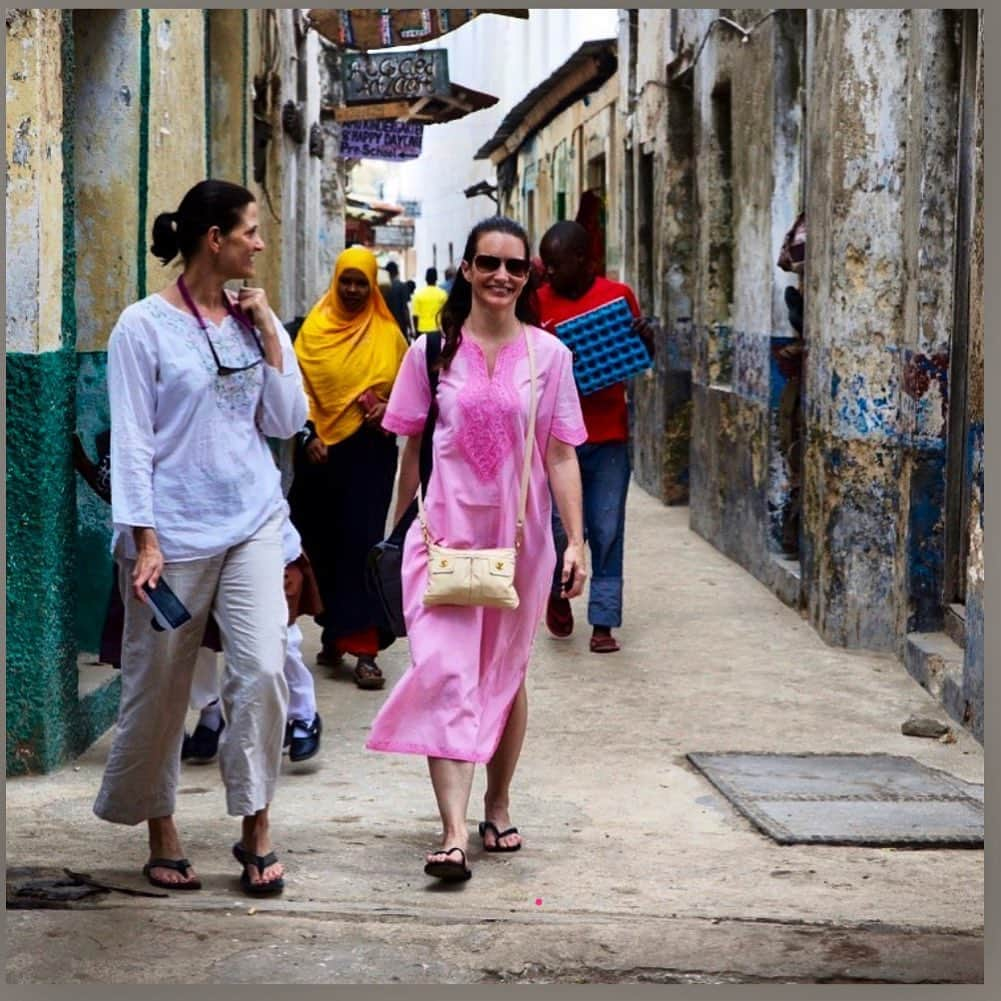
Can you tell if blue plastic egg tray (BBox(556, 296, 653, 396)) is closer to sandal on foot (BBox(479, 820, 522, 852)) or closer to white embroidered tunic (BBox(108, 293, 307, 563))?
sandal on foot (BBox(479, 820, 522, 852))

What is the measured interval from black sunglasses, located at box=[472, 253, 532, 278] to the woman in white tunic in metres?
0.59

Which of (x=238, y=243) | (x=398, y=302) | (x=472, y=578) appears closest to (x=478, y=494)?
(x=472, y=578)

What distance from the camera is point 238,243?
5.12 m

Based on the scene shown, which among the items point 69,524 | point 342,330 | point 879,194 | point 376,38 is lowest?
point 69,524

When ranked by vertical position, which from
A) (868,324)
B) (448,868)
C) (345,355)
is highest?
(868,324)

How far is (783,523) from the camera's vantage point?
10.8 m

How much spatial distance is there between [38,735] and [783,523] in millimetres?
5387

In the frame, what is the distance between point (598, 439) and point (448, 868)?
395 cm

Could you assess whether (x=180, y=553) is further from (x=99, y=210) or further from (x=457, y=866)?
(x=99, y=210)

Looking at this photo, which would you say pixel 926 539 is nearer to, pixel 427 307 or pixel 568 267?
pixel 568 267

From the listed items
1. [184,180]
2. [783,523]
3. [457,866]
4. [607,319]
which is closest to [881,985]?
[457,866]

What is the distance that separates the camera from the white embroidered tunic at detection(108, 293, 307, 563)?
4.93m

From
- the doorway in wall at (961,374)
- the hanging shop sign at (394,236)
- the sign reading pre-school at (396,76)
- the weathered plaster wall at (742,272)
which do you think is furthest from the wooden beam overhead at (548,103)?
the hanging shop sign at (394,236)

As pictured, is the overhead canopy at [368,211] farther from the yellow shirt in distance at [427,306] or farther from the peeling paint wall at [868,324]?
the peeling paint wall at [868,324]
